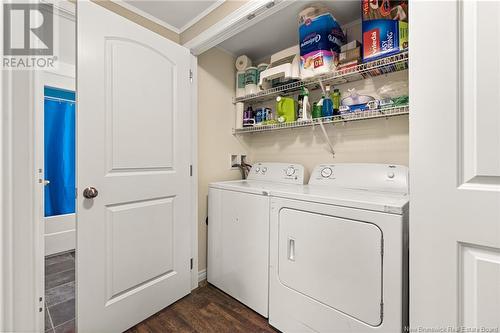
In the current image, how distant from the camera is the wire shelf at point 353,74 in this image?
1395mm

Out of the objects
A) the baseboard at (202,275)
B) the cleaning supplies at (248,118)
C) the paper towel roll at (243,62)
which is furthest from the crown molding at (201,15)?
the baseboard at (202,275)

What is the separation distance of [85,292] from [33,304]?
71 cm

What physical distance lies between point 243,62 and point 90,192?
181cm

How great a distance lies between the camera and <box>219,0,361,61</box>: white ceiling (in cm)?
167

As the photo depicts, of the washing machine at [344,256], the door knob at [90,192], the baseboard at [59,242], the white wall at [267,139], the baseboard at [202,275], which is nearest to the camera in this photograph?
the washing machine at [344,256]

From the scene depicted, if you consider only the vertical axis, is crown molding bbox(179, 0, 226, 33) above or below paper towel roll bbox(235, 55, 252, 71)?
above

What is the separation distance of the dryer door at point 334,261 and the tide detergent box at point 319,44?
106cm

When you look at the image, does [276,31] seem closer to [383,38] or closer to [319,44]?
[319,44]

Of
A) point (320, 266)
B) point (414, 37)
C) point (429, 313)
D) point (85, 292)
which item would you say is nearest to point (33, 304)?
point (85, 292)

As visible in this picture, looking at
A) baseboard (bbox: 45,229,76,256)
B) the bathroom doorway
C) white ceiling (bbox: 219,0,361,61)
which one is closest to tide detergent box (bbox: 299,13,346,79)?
white ceiling (bbox: 219,0,361,61)

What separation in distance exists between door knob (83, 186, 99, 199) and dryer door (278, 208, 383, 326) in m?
1.15

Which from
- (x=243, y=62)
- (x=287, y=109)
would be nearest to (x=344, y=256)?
(x=287, y=109)

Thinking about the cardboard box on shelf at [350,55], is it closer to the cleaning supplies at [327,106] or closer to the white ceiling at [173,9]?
the cleaning supplies at [327,106]

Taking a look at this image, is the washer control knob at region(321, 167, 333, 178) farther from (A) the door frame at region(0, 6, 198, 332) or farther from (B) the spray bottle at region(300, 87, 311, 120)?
(A) the door frame at region(0, 6, 198, 332)
